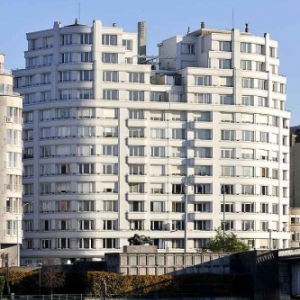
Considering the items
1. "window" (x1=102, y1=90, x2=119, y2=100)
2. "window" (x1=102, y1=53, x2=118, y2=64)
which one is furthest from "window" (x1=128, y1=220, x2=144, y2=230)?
"window" (x1=102, y1=53, x2=118, y2=64)

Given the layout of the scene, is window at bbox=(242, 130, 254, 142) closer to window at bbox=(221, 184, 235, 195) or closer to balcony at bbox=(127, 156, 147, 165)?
window at bbox=(221, 184, 235, 195)

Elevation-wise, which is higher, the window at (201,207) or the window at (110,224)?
the window at (201,207)

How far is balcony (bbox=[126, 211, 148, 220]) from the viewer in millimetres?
189375

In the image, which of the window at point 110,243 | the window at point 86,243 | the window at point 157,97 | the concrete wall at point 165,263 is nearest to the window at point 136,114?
the window at point 157,97

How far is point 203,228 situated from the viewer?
192500 mm

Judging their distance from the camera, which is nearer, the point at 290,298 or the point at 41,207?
the point at 290,298

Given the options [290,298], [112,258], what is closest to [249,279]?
[290,298]

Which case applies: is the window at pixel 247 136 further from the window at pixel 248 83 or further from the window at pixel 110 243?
the window at pixel 110 243

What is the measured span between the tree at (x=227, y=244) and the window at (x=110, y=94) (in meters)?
24.4

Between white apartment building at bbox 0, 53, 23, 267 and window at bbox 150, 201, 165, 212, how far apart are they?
97.3ft

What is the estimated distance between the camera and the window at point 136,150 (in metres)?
190

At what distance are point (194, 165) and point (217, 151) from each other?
3.71m

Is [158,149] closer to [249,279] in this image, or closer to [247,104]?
[247,104]

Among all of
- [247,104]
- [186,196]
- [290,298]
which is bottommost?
[290,298]
